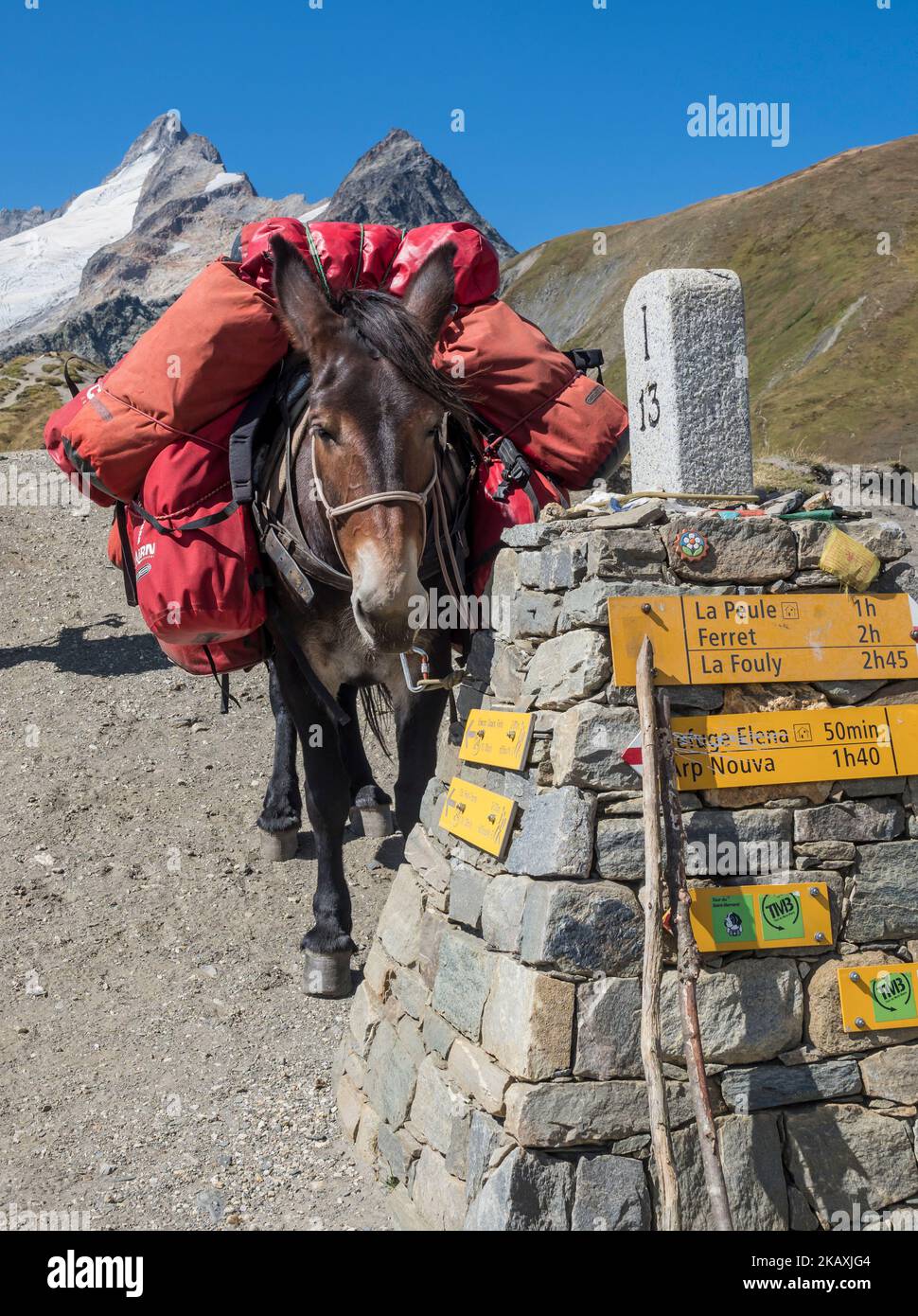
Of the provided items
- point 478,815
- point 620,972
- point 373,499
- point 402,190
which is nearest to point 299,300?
point 373,499

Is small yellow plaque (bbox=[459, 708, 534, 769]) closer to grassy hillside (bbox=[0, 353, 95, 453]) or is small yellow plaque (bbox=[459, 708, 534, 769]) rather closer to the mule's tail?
the mule's tail

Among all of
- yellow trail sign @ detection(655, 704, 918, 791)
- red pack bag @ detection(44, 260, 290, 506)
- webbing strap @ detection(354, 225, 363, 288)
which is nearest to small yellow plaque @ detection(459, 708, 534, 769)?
yellow trail sign @ detection(655, 704, 918, 791)

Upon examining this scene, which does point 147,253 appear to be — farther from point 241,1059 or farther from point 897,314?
point 241,1059

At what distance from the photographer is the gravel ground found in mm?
4023

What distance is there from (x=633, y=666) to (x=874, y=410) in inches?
1865

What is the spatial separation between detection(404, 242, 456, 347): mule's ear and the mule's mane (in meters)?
0.09

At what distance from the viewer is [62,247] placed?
477 ft

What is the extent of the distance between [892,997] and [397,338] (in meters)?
2.85

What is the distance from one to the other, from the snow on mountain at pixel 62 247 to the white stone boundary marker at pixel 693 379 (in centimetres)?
11794

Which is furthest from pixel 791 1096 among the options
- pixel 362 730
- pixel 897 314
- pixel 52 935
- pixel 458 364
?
pixel 897 314

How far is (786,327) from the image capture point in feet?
243

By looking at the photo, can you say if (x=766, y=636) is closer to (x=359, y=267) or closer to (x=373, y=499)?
(x=373, y=499)

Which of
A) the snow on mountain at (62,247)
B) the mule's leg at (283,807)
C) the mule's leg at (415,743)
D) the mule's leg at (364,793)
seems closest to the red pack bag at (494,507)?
the mule's leg at (415,743)

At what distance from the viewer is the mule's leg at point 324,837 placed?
5352 mm
